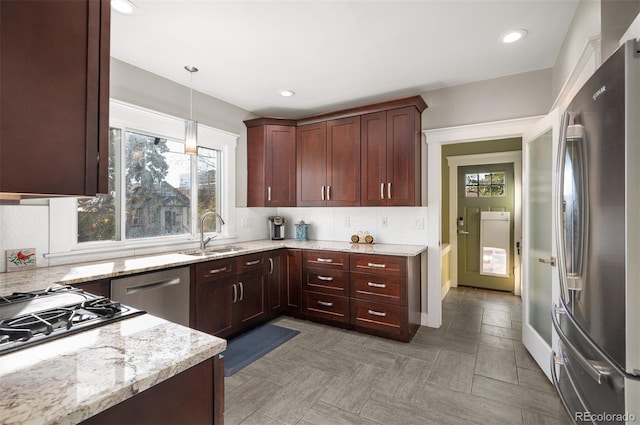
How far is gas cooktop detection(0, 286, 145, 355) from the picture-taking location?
94 centimetres

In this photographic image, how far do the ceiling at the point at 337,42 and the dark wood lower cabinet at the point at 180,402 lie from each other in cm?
210

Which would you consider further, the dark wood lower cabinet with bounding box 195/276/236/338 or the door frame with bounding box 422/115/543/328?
the door frame with bounding box 422/115/543/328

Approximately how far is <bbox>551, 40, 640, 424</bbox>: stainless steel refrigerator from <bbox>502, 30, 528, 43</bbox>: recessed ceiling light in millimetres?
1302

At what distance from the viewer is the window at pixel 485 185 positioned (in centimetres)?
494

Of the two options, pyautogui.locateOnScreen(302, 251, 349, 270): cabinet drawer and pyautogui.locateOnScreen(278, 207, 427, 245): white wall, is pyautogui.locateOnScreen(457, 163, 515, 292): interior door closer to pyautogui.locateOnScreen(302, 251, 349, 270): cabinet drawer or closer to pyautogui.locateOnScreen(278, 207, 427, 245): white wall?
pyautogui.locateOnScreen(278, 207, 427, 245): white wall

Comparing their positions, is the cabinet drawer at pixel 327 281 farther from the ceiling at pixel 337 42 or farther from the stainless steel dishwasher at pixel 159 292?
the ceiling at pixel 337 42

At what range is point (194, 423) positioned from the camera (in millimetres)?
904

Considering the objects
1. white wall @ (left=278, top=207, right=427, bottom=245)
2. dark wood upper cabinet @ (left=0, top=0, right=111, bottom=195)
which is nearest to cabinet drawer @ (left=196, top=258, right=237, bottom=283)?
white wall @ (left=278, top=207, right=427, bottom=245)

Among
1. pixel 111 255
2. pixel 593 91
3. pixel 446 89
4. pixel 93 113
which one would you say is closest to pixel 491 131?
pixel 446 89

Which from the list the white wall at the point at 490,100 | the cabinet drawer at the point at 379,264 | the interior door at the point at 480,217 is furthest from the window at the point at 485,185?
the cabinet drawer at the point at 379,264

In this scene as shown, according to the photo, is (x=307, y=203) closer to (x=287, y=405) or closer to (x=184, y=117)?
(x=184, y=117)

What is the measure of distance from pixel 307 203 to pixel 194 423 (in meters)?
3.06

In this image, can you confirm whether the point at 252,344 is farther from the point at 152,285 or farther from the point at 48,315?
the point at 48,315

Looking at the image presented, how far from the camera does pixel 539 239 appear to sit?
2570 millimetres
